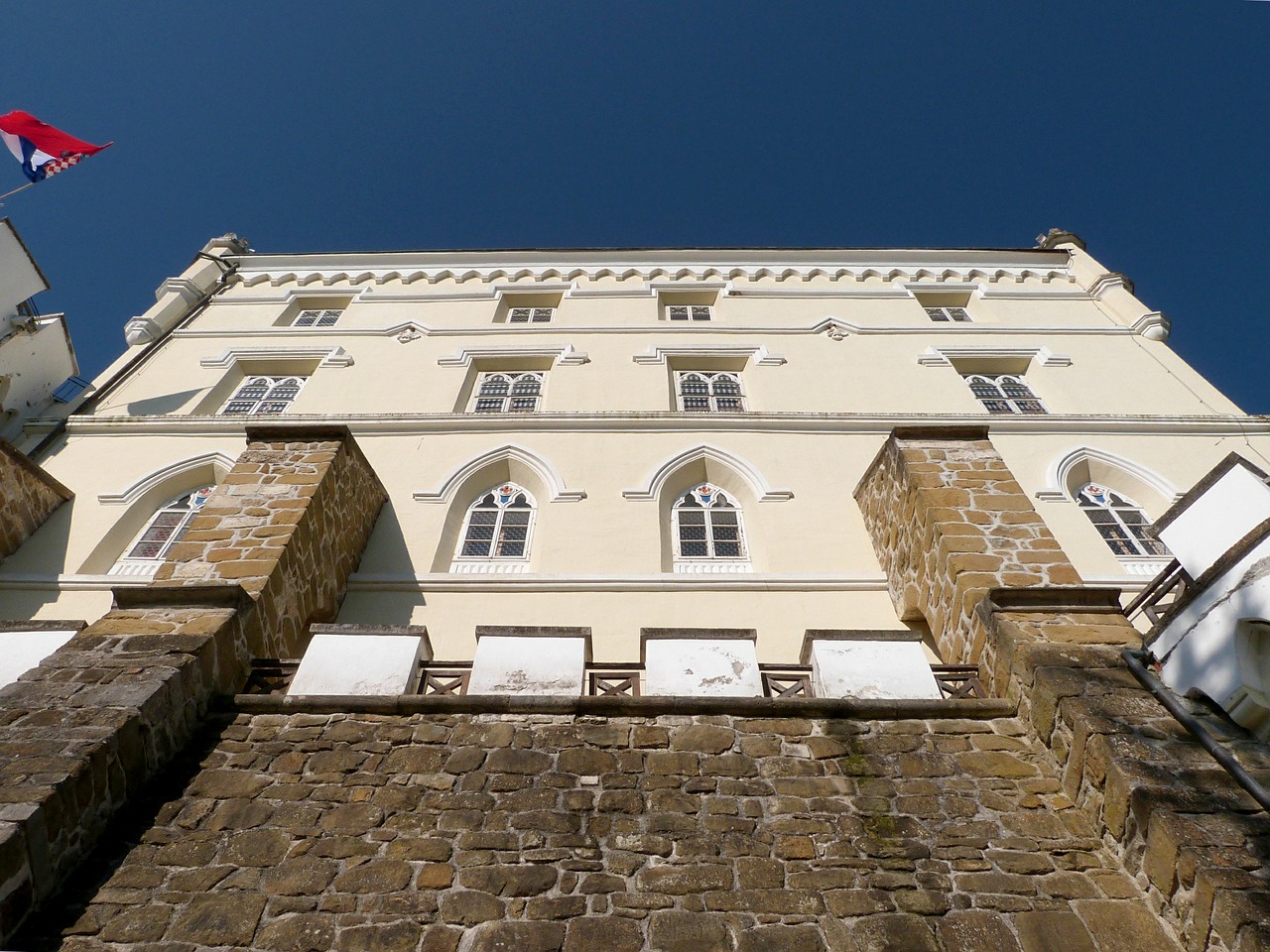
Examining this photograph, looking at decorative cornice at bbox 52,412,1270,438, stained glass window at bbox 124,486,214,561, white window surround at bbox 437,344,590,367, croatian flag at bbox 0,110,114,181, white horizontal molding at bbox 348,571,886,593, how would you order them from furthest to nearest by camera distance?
white window surround at bbox 437,344,590,367, croatian flag at bbox 0,110,114,181, decorative cornice at bbox 52,412,1270,438, stained glass window at bbox 124,486,214,561, white horizontal molding at bbox 348,571,886,593

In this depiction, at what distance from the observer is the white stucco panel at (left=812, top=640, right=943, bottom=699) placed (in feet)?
18.1

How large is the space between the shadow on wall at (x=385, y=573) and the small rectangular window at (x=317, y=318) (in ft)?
26.9

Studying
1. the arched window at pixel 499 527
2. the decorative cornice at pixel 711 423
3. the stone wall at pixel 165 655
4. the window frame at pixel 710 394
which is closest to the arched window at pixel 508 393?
the decorative cornice at pixel 711 423

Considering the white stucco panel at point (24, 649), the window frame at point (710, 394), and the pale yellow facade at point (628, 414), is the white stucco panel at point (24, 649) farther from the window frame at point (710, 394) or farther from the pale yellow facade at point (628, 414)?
the window frame at point (710, 394)

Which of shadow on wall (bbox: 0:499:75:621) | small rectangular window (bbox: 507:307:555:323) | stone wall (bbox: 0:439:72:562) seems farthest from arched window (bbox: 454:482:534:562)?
small rectangular window (bbox: 507:307:555:323)

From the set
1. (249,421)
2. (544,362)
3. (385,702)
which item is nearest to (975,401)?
(544,362)

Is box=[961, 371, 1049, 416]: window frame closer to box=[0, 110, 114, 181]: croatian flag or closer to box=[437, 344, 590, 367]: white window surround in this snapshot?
box=[437, 344, 590, 367]: white window surround

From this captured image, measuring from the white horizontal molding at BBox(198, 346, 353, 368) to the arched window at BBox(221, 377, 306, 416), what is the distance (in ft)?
1.28

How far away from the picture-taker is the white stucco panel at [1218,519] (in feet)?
18.0

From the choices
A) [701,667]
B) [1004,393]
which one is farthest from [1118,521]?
[701,667]

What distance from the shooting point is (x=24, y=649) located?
18.4 feet

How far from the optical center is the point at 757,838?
444 centimetres

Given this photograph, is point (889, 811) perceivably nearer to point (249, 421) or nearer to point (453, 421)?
point (453, 421)

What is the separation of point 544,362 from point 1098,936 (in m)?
11.8
